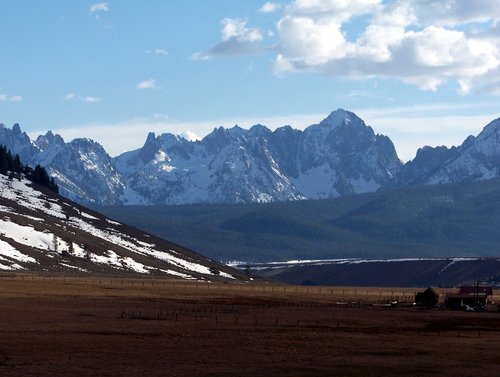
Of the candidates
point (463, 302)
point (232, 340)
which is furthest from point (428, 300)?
point (232, 340)

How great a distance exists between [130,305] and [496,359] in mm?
54565

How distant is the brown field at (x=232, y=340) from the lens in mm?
67312

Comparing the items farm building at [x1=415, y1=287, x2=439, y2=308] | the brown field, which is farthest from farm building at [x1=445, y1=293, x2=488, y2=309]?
the brown field

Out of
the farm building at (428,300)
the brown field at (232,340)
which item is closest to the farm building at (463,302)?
the farm building at (428,300)

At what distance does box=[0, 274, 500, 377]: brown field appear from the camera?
6731 cm

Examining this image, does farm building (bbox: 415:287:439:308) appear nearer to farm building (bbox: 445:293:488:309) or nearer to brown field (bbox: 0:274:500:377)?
farm building (bbox: 445:293:488:309)

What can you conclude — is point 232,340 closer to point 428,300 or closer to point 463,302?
point 428,300

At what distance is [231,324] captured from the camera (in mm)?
97125

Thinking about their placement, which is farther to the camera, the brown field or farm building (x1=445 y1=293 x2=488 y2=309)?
farm building (x1=445 y1=293 x2=488 y2=309)

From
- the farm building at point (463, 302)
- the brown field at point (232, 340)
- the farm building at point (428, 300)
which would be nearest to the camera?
the brown field at point (232, 340)

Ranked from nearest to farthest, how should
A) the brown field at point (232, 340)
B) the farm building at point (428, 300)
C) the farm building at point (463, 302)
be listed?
the brown field at point (232, 340) < the farm building at point (463, 302) < the farm building at point (428, 300)

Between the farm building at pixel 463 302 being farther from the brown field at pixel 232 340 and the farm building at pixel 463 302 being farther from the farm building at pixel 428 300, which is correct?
the brown field at pixel 232 340

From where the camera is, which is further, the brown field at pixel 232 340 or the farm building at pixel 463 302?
the farm building at pixel 463 302

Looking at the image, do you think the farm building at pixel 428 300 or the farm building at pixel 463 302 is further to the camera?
the farm building at pixel 428 300
